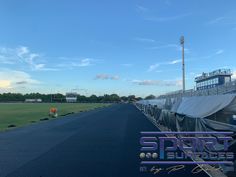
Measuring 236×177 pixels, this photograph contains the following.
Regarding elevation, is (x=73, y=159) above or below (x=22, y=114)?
below

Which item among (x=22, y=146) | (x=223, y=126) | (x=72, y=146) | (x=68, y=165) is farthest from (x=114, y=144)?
(x=223, y=126)

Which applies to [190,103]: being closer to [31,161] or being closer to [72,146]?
[72,146]

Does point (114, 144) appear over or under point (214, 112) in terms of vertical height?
under

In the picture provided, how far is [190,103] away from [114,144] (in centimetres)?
711

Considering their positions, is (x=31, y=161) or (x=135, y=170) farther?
(x=31, y=161)

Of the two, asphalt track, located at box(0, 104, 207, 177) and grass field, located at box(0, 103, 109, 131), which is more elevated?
grass field, located at box(0, 103, 109, 131)

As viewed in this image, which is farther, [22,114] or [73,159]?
[22,114]

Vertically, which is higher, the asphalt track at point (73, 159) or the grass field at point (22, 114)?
the grass field at point (22, 114)

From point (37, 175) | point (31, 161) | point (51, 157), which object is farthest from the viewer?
point (51, 157)

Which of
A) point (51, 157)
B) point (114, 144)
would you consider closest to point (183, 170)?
point (51, 157)

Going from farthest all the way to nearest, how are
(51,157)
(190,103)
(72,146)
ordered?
(190,103)
(72,146)
(51,157)

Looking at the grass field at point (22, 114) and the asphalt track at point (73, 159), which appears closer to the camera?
the asphalt track at point (73, 159)

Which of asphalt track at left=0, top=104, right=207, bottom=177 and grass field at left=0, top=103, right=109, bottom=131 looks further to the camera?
grass field at left=0, top=103, right=109, bottom=131

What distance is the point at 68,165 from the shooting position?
10266 mm
